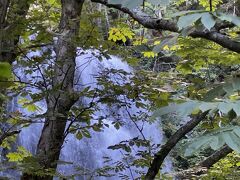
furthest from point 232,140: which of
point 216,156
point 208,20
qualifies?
point 216,156

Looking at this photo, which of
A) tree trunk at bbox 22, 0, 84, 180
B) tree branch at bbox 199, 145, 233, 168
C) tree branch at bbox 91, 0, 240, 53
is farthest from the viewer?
tree branch at bbox 199, 145, 233, 168

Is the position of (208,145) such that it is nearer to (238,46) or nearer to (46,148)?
(238,46)

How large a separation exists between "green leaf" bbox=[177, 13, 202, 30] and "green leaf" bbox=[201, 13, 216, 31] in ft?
0.04

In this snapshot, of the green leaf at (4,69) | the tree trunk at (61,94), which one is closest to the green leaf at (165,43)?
the green leaf at (4,69)

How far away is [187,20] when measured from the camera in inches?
31.0

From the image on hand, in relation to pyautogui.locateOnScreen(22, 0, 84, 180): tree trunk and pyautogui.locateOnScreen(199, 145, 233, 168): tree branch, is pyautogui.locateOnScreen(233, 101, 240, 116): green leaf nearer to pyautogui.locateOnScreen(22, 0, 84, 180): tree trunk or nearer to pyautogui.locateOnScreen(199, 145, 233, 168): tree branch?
pyautogui.locateOnScreen(22, 0, 84, 180): tree trunk

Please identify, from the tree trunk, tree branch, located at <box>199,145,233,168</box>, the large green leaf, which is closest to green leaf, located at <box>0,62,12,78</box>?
the large green leaf

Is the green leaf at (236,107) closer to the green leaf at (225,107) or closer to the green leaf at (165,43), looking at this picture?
the green leaf at (225,107)

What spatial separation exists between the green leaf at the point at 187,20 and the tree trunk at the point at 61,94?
130 centimetres

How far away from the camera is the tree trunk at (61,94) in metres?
2.08

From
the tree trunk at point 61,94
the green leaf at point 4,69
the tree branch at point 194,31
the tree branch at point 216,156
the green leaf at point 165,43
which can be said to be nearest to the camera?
the green leaf at point 4,69

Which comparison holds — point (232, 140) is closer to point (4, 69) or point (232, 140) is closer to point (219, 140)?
point (219, 140)

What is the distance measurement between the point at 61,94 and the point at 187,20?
4.69 feet

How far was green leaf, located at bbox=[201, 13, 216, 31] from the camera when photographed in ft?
2.54
